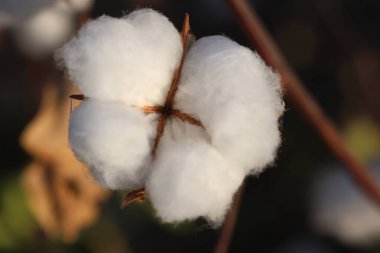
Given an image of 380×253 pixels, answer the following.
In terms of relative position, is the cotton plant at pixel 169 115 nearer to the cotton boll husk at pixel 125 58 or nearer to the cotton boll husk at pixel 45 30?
the cotton boll husk at pixel 125 58

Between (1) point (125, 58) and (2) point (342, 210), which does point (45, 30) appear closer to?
(1) point (125, 58)

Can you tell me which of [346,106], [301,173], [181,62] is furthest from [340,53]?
[181,62]

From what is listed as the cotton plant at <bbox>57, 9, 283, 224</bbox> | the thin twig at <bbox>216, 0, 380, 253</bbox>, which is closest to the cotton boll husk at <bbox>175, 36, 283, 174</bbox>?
the cotton plant at <bbox>57, 9, 283, 224</bbox>

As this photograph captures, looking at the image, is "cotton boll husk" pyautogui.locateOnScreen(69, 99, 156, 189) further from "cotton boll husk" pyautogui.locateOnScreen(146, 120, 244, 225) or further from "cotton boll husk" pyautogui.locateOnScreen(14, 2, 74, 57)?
"cotton boll husk" pyautogui.locateOnScreen(14, 2, 74, 57)

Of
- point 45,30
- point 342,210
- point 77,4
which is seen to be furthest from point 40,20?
point 342,210

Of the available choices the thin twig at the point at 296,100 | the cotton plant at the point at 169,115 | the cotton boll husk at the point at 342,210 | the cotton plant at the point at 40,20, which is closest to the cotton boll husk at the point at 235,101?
the cotton plant at the point at 169,115

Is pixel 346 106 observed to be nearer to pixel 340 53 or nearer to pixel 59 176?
pixel 340 53
